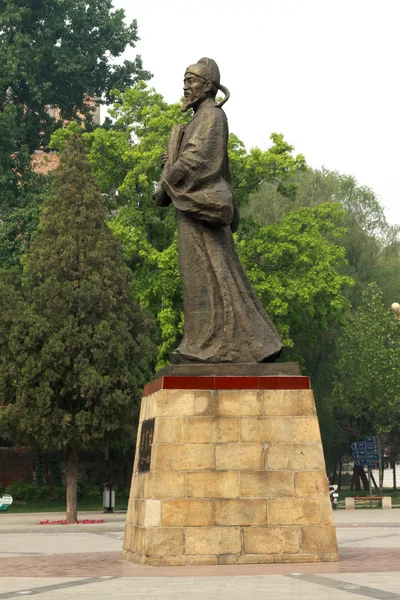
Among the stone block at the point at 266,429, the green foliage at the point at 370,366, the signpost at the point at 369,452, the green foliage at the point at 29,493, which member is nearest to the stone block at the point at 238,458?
the stone block at the point at 266,429

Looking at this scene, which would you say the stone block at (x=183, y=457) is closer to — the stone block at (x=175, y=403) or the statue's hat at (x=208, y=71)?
the stone block at (x=175, y=403)

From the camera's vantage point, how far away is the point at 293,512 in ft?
41.6

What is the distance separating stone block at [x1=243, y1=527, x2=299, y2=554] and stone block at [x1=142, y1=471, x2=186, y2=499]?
898mm

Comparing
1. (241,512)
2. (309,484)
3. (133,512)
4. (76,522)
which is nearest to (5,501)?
(76,522)

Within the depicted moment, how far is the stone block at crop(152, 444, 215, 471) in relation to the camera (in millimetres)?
12688

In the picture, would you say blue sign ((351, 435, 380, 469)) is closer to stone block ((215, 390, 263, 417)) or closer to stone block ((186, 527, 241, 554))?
stone block ((215, 390, 263, 417))

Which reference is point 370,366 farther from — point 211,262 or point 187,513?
point 187,513

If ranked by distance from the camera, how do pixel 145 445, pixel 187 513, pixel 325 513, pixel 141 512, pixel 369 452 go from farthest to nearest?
pixel 369 452
pixel 145 445
pixel 141 512
pixel 325 513
pixel 187 513

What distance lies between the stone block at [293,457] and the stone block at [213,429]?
478 millimetres

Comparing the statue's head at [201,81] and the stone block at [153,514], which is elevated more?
the statue's head at [201,81]

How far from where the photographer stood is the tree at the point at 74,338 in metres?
30.5

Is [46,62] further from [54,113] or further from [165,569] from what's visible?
[165,569]

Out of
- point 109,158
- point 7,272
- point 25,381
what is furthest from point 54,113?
point 25,381

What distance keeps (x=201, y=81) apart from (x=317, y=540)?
609 centimetres
